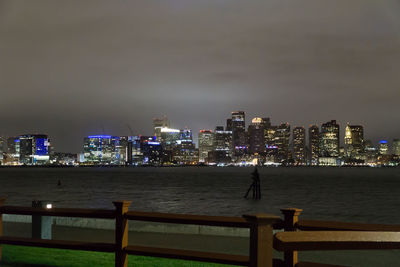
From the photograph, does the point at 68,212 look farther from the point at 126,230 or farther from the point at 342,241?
the point at 342,241

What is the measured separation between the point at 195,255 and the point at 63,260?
181 inches

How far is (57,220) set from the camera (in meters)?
20.0

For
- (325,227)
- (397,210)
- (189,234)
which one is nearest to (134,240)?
(189,234)

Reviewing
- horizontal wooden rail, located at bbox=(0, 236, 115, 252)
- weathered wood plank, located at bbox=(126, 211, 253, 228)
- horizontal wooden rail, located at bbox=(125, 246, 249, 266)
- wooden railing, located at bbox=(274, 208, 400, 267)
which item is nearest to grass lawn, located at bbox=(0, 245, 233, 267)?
horizontal wooden rail, located at bbox=(0, 236, 115, 252)

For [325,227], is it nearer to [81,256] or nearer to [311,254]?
[81,256]

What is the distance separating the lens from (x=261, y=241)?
3.74m

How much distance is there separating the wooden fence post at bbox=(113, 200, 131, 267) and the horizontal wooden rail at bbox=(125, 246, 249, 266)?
11 centimetres

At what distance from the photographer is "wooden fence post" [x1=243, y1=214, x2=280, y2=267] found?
3.69 meters

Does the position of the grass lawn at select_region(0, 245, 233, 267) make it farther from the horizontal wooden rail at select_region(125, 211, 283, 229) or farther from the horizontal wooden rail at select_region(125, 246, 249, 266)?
the horizontal wooden rail at select_region(125, 211, 283, 229)

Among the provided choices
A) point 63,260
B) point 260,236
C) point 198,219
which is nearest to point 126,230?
point 198,219

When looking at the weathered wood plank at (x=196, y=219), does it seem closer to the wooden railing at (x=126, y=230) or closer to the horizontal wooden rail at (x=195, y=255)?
the wooden railing at (x=126, y=230)

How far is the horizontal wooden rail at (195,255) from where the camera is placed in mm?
6578

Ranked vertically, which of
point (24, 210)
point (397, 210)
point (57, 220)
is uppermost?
point (24, 210)

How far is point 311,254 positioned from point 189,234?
508 cm
